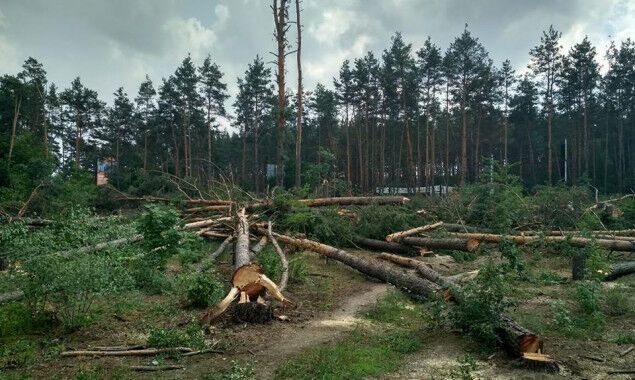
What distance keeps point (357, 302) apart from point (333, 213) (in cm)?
551

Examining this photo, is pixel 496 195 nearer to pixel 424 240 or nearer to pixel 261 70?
pixel 424 240

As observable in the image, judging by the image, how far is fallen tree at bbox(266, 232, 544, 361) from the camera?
4.96 meters

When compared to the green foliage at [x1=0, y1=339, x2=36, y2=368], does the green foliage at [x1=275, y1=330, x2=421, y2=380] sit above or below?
below

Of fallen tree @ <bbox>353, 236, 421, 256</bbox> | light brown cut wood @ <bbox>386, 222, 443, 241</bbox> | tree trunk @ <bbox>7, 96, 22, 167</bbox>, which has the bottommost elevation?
fallen tree @ <bbox>353, 236, 421, 256</bbox>

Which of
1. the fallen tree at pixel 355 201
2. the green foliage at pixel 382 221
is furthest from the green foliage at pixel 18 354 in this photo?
the fallen tree at pixel 355 201

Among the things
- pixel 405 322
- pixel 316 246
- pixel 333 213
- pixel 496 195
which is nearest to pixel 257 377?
pixel 405 322

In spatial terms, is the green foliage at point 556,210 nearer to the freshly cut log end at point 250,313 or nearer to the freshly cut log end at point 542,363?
the freshly cut log end at point 542,363

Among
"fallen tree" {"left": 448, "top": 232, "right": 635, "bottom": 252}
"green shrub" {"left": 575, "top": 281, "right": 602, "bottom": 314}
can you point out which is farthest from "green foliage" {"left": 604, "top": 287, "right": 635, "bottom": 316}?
"fallen tree" {"left": 448, "top": 232, "right": 635, "bottom": 252}

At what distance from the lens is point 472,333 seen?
5.61m

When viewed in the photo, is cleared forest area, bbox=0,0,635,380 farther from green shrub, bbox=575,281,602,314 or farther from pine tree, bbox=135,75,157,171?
pine tree, bbox=135,75,157,171

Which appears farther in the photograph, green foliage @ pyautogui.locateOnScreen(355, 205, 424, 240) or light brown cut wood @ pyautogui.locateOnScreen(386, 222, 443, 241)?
green foliage @ pyautogui.locateOnScreen(355, 205, 424, 240)

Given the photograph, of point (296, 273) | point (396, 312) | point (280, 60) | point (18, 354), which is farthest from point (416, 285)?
point (280, 60)

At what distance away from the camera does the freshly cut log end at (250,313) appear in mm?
6449

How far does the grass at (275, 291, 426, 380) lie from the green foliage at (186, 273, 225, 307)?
7.42 feet
